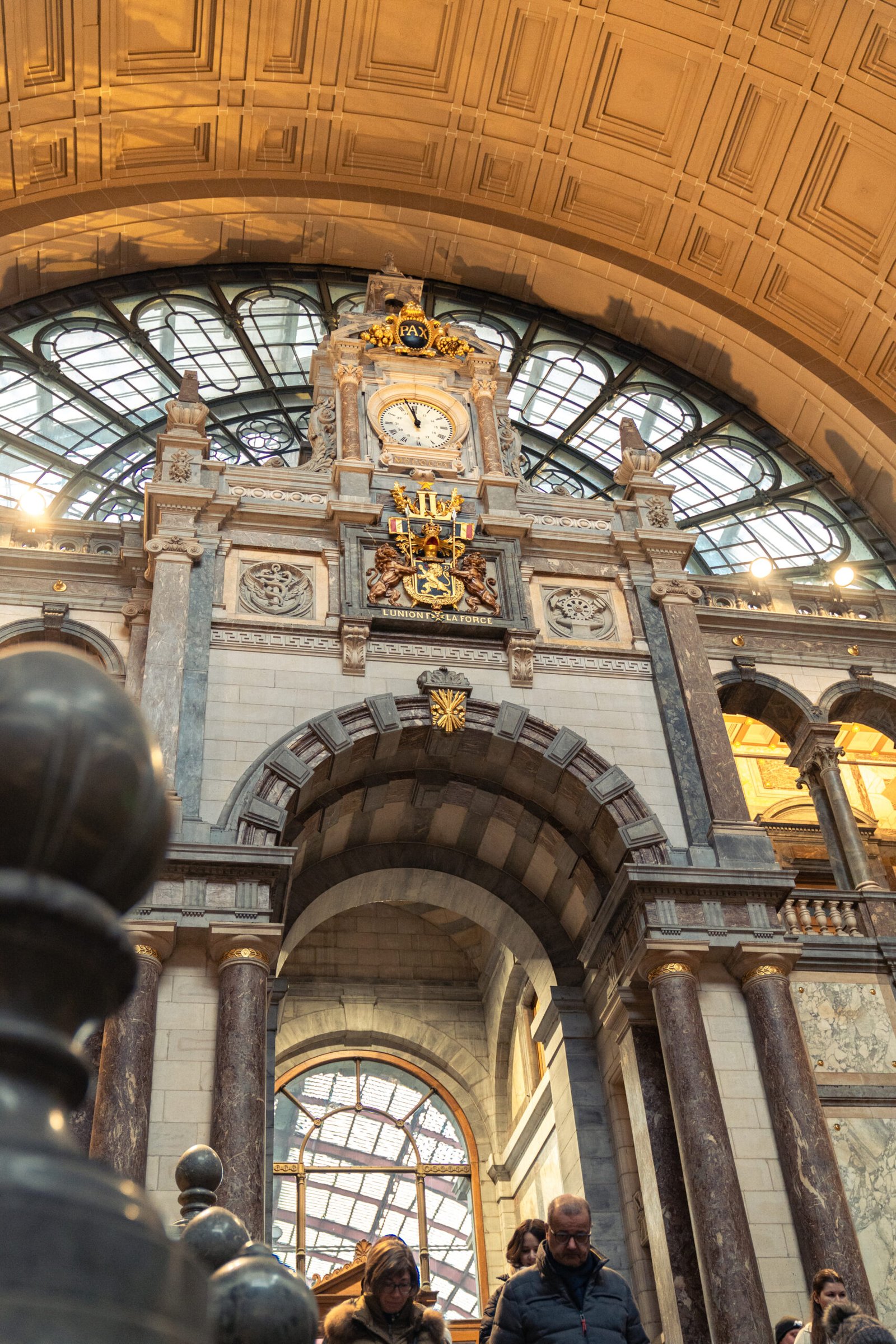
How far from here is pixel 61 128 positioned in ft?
63.3

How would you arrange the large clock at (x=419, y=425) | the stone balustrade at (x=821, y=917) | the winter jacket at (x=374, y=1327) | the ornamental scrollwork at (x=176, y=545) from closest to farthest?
the winter jacket at (x=374, y=1327), the stone balustrade at (x=821, y=917), the ornamental scrollwork at (x=176, y=545), the large clock at (x=419, y=425)

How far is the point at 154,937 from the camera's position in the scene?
10.1m

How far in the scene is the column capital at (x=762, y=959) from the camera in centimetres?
1102

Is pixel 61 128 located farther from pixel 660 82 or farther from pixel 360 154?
pixel 660 82

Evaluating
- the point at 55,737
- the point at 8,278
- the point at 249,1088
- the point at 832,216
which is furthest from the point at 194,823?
the point at 832,216

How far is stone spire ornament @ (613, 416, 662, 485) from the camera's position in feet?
50.3

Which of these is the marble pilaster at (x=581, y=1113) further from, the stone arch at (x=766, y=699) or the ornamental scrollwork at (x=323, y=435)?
the ornamental scrollwork at (x=323, y=435)

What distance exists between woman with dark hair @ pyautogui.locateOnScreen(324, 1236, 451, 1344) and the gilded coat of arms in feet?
28.7

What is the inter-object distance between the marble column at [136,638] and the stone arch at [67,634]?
0.47 feet

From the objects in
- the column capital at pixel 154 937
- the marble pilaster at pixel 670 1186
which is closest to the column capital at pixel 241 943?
the column capital at pixel 154 937

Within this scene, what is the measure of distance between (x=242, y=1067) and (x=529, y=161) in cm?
1700

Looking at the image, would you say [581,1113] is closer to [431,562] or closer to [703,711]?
[703,711]

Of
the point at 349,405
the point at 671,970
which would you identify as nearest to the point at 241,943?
the point at 671,970

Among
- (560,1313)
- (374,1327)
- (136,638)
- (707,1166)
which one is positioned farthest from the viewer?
(136,638)
